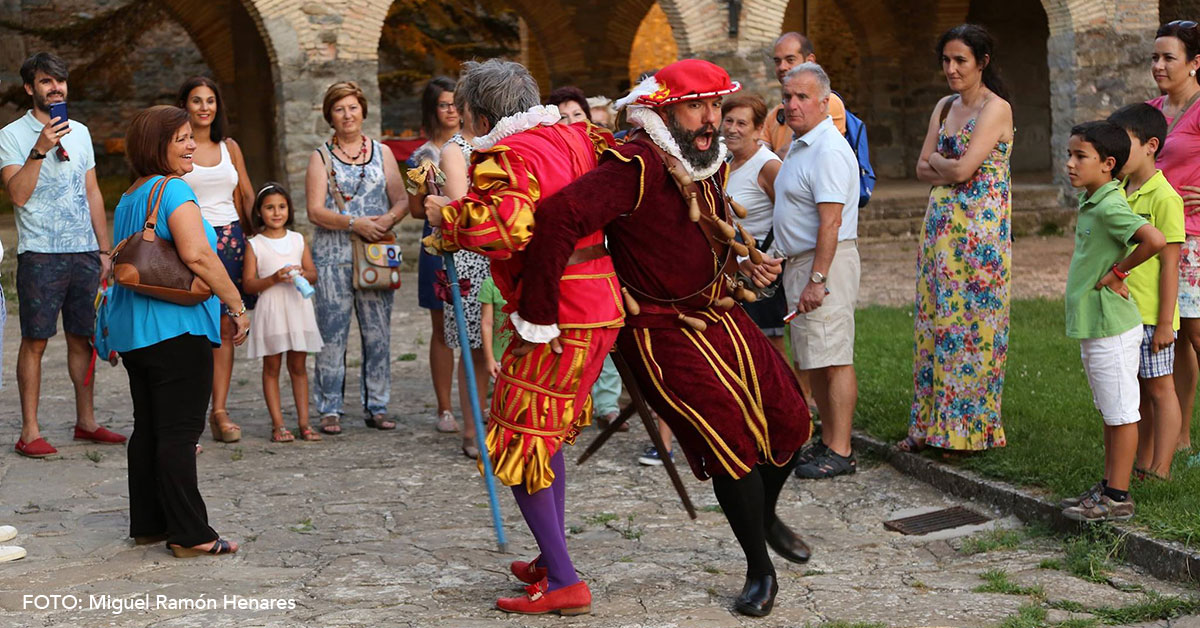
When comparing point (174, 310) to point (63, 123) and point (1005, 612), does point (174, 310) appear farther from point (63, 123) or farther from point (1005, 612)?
point (1005, 612)

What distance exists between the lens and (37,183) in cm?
617

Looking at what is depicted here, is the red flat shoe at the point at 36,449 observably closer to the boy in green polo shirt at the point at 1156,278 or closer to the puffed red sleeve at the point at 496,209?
the puffed red sleeve at the point at 496,209

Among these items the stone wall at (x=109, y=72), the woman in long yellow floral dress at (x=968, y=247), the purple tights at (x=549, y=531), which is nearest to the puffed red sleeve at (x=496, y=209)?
the purple tights at (x=549, y=531)

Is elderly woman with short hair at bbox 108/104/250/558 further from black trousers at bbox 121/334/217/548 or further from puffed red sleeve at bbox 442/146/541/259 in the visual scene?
puffed red sleeve at bbox 442/146/541/259

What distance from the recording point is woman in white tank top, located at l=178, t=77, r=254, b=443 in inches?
252

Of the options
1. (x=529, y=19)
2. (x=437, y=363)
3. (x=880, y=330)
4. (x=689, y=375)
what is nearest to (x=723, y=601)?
(x=689, y=375)

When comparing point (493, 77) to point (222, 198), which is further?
point (222, 198)

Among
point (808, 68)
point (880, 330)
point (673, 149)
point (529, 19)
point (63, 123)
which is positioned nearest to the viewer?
point (673, 149)

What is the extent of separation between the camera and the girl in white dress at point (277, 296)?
259 inches

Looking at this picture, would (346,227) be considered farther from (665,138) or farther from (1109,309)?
(1109,309)

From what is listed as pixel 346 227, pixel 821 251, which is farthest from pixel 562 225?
pixel 346 227

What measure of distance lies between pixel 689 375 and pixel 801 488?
187 cm

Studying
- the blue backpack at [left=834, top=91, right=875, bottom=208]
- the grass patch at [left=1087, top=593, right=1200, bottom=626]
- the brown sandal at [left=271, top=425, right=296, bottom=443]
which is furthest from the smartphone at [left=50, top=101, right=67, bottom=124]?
the grass patch at [left=1087, top=593, right=1200, bottom=626]

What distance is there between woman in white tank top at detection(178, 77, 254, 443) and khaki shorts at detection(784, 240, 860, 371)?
2.76m
